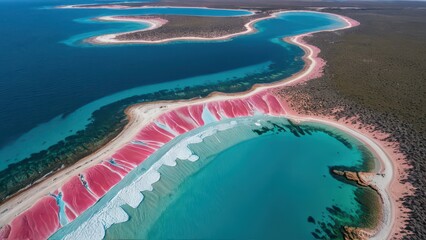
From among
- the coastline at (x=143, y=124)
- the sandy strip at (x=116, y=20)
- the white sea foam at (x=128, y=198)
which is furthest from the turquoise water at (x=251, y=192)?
the sandy strip at (x=116, y=20)

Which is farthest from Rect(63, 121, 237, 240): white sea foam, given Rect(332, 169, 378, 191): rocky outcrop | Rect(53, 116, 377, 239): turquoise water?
Rect(332, 169, 378, 191): rocky outcrop

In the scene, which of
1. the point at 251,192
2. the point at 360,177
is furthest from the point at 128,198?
the point at 360,177

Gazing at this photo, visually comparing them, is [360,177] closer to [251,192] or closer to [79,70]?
[251,192]

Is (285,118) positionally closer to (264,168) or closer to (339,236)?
(264,168)

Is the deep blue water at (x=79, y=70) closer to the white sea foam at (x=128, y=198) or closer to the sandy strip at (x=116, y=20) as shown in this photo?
the sandy strip at (x=116, y=20)

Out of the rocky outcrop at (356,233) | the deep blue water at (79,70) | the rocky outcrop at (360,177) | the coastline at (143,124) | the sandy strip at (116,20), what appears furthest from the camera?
the sandy strip at (116,20)

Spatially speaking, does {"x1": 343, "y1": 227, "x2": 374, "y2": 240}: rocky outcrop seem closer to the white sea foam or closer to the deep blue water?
the white sea foam
